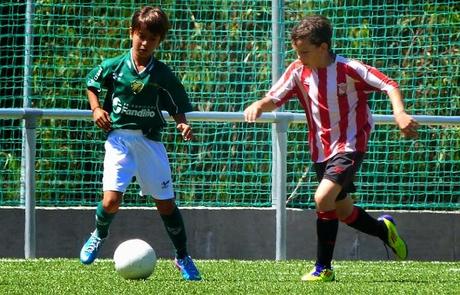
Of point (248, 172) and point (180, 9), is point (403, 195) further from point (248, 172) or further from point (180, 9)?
point (180, 9)

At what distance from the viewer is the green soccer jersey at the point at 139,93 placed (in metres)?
7.70

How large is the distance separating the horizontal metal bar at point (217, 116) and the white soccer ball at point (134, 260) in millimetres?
2220

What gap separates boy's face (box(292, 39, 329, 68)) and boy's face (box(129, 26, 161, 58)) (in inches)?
32.2

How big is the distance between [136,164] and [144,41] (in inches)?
28.6

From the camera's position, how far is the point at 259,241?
981 centimetres

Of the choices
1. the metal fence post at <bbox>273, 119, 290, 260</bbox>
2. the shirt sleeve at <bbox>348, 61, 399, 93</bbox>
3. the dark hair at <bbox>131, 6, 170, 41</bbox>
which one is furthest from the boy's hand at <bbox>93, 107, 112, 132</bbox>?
the metal fence post at <bbox>273, 119, 290, 260</bbox>

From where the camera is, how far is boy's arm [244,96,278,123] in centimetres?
734

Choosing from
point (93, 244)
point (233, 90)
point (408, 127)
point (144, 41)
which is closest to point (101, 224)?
point (93, 244)

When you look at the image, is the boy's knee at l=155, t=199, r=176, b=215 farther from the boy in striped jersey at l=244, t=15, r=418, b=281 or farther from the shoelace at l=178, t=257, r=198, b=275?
the boy in striped jersey at l=244, t=15, r=418, b=281

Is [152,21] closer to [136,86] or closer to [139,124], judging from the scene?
[136,86]

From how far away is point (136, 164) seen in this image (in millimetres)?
7762

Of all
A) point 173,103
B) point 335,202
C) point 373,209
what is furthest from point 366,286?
point 373,209

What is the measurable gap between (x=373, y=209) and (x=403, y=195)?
26 cm

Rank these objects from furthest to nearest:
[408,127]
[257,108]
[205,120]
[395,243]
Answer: [205,120] → [395,243] → [257,108] → [408,127]
